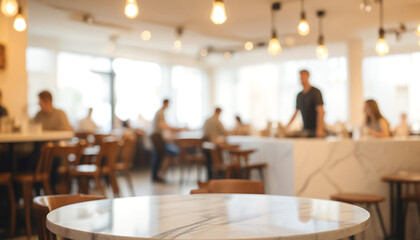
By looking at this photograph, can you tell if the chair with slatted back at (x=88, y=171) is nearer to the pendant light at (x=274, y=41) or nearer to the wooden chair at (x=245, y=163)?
the wooden chair at (x=245, y=163)

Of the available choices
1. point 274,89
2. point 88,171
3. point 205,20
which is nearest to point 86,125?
point 205,20

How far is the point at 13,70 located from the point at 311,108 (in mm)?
4067

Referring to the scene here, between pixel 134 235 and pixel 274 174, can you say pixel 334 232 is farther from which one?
pixel 274 174

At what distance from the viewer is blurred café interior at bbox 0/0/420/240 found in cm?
229

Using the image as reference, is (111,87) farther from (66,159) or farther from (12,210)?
(12,210)

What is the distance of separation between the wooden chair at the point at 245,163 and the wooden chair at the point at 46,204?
310 centimetres

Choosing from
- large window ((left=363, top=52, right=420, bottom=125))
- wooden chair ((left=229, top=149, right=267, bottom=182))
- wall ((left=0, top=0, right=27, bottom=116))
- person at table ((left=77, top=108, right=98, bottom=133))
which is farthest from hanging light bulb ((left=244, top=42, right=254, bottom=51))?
wall ((left=0, top=0, right=27, bottom=116))

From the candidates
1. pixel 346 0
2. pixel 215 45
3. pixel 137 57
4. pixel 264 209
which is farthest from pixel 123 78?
pixel 264 209

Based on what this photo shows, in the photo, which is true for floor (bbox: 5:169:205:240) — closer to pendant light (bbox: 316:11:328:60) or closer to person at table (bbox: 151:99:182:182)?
person at table (bbox: 151:99:182:182)

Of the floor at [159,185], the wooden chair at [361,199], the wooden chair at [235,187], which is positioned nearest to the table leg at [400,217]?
the wooden chair at [361,199]

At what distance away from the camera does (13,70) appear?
636 centimetres

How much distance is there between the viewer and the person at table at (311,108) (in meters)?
5.70

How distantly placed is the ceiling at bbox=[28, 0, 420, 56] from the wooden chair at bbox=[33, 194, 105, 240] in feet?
16.9

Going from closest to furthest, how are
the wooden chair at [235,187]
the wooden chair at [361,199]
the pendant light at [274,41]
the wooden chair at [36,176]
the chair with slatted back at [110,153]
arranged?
the wooden chair at [235,187] → the wooden chair at [361,199] → the wooden chair at [36,176] → the chair with slatted back at [110,153] → the pendant light at [274,41]
